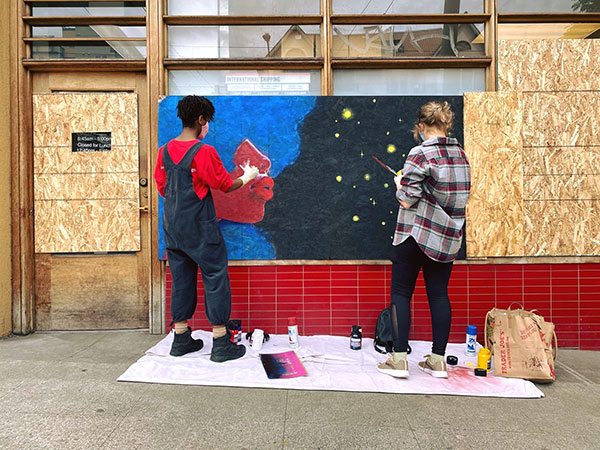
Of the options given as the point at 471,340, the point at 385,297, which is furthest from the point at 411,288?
the point at 471,340

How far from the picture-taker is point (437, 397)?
272cm

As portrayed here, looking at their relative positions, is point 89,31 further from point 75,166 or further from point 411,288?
point 411,288

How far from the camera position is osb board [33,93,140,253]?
4152mm

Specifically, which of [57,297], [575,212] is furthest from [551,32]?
[57,297]

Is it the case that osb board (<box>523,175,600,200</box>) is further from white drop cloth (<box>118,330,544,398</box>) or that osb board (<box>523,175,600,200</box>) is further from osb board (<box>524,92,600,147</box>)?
white drop cloth (<box>118,330,544,398</box>)

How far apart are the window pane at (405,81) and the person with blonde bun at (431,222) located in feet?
4.47

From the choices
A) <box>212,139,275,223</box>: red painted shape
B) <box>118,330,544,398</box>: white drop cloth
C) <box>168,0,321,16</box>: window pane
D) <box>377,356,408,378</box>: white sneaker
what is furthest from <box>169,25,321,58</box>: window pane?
<box>377,356,408,378</box>: white sneaker

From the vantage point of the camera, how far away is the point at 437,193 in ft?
9.23

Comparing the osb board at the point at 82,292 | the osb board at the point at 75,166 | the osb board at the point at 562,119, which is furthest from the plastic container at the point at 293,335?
the osb board at the point at 562,119

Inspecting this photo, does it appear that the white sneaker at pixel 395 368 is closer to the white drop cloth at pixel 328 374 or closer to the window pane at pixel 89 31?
the white drop cloth at pixel 328 374

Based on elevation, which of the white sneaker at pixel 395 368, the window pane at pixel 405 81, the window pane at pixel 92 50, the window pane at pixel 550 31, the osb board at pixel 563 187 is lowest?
the white sneaker at pixel 395 368

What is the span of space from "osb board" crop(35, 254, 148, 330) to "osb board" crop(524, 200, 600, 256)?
13.4 ft

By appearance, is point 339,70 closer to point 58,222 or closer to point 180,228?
point 180,228

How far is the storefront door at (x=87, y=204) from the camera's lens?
13.6 feet
